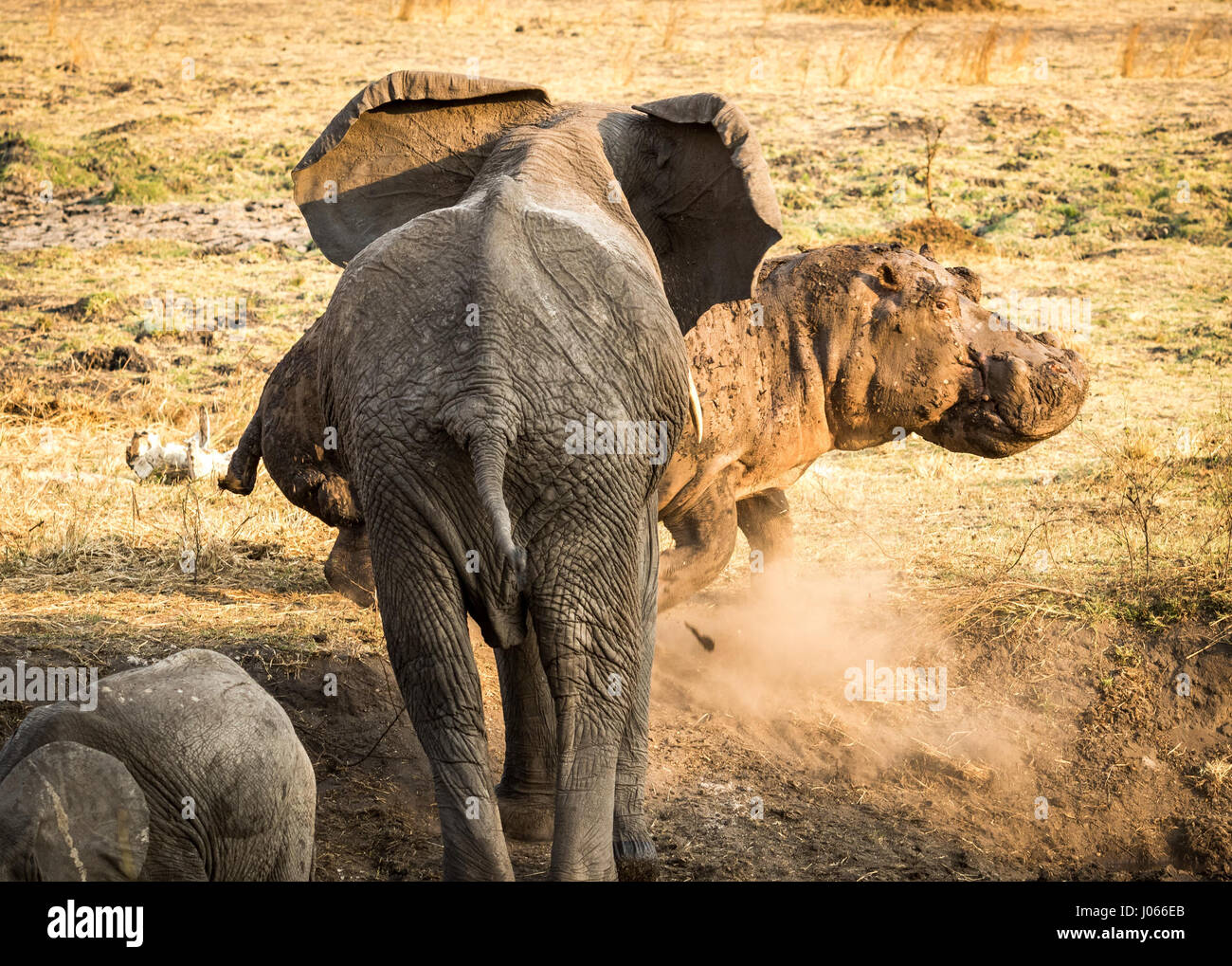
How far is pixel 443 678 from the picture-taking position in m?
3.78

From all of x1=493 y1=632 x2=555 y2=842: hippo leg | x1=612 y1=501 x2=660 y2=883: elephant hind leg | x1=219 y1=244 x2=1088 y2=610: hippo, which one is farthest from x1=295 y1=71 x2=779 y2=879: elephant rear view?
x1=219 y1=244 x2=1088 y2=610: hippo

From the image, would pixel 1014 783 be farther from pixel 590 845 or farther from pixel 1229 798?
pixel 590 845

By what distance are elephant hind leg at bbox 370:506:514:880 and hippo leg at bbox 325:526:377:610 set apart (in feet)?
8.59

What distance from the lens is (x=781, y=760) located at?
5.97m

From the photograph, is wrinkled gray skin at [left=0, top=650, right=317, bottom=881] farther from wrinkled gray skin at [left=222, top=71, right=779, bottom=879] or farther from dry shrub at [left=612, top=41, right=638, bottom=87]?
dry shrub at [left=612, top=41, right=638, bottom=87]

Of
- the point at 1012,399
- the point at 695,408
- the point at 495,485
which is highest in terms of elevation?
the point at 1012,399

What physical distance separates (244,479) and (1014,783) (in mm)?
3544

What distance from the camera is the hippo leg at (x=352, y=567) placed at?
642 centimetres

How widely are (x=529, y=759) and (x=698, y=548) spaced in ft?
4.86

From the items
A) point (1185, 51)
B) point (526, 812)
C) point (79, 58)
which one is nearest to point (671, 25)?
point (1185, 51)

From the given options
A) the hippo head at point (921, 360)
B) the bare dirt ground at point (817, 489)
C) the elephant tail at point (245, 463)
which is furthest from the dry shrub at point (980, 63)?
the elephant tail at point (245, 463)

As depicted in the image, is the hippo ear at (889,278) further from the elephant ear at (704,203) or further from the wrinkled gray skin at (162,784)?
the wrinkled gray skin at (162,784)

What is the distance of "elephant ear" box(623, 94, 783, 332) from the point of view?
4.75 meters

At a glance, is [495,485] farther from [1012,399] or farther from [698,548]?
[1012,399]
